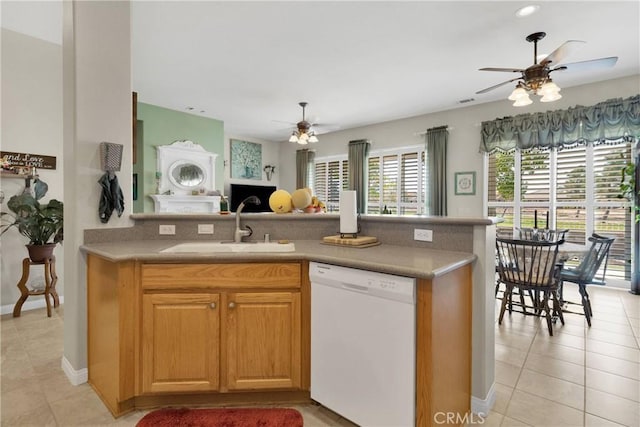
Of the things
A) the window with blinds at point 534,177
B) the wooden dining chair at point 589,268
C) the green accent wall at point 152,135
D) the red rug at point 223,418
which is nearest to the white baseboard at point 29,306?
the green accent wall at point 152,135

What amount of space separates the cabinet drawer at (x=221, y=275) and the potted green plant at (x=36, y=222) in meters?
2.19

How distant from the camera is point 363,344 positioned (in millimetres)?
1577

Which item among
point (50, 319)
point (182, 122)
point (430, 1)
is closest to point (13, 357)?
point (50, 319)

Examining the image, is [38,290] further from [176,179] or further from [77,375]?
[176,179]

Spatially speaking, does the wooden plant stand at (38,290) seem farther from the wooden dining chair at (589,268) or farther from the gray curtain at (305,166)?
the gray curtain at (305,166)

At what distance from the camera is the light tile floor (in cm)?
180

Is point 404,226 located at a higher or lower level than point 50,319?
higher

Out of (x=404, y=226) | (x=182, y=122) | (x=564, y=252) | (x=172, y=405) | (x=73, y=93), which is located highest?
(x=182, y=122)

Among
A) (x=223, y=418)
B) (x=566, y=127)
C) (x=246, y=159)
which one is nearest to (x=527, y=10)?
(x=566, y=127)

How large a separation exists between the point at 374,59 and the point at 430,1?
1.13 meters

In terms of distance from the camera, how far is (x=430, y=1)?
280cm

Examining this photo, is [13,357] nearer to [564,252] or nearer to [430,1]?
[430,1]

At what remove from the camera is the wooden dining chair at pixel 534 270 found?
2979 millimetres

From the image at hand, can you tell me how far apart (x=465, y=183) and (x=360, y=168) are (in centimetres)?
225
